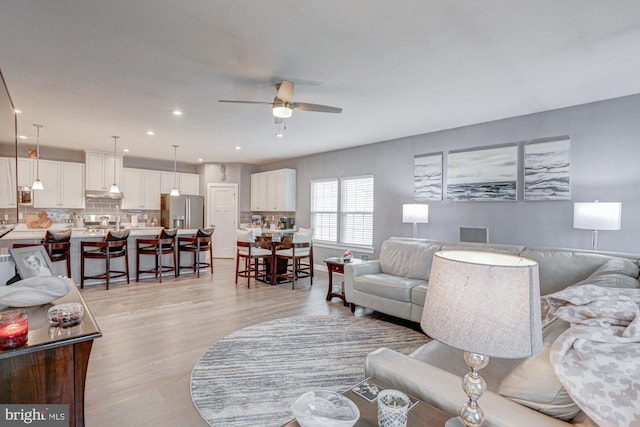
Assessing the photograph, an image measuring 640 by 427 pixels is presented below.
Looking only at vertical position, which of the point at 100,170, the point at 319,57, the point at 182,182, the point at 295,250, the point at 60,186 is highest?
the point at 319,57

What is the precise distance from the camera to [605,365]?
102 cm

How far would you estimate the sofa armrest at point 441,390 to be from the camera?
3.54 ft

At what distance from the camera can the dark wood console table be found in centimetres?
112

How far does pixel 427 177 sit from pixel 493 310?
4507mm

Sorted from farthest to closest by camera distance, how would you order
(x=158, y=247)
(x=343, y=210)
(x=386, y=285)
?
(x=343, y=210)
(x=158, y=247)
(x=386, y=285)

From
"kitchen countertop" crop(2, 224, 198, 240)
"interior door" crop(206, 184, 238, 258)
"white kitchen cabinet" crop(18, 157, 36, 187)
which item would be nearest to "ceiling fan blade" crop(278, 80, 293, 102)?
"kitchen countertop" crop(2, 224, 198, 240)

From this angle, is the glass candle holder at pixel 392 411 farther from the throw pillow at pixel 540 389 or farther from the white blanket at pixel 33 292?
the white blanket at pixel 33 292

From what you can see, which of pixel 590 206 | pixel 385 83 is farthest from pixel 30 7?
pixel 590 206

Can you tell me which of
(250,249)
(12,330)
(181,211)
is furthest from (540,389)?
(181,211)

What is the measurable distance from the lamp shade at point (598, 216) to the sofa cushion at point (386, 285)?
5.72ft

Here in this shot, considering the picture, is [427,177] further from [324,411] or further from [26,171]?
[26,171]

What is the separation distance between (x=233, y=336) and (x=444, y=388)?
2.48 metres

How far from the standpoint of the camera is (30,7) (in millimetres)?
2018

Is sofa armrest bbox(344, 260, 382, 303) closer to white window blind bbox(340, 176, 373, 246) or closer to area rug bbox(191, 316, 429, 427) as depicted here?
area rug bbox(191, 316, 429, 427)
